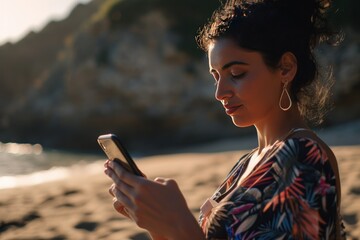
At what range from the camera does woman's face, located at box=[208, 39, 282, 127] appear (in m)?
1.69

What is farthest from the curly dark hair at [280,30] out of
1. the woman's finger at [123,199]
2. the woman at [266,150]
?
the woman's finger at [123,199]

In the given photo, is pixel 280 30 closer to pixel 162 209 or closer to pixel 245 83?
pixel 245 83

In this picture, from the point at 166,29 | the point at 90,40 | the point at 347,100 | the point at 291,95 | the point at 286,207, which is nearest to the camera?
the point at 286,207

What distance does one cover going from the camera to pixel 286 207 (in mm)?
1362

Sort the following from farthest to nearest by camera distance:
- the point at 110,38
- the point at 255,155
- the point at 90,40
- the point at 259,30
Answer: the point at 90,40 → the point at 110,38 → the point at 255,155 → the point at 259,30

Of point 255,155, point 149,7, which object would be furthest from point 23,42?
point 255,155

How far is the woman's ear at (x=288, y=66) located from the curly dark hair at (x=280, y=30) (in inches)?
0.8

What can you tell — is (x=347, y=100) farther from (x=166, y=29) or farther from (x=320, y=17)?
(x=320, y=17)

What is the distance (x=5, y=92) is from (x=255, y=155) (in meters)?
45.6

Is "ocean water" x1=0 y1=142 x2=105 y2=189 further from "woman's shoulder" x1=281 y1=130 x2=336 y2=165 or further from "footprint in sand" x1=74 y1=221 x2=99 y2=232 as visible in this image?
"woman's shoulder" x1=281 y1=130 x2=336 y2=165

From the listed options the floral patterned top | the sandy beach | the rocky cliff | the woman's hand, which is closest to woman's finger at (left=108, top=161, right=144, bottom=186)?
the woman's hand

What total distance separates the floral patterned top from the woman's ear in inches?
13.5

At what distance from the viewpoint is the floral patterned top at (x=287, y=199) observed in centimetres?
136

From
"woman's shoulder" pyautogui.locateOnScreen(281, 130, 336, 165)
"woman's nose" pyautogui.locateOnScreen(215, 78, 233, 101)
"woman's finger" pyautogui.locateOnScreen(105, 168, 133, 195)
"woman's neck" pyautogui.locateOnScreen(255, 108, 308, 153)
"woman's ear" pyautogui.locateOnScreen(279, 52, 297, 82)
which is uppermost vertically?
"woman's nose" pyautogui.locateOnScreen(215, 78, 233, 101)
